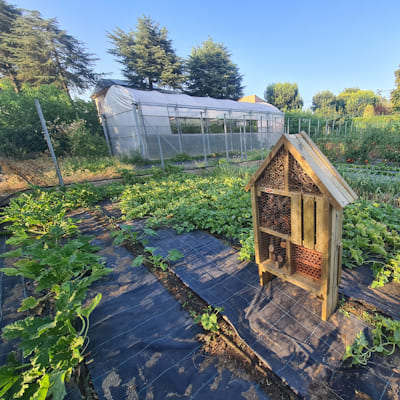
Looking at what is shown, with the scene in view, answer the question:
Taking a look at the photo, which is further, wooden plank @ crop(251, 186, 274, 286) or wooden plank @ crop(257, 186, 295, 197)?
wooden plank @ crop(251, 186, 274, 286)

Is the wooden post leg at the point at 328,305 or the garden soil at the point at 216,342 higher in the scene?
the wooden post leg at the point at 328,305

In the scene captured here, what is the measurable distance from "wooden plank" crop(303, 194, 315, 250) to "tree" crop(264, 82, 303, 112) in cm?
3446

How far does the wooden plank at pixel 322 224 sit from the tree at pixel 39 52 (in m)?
21.6

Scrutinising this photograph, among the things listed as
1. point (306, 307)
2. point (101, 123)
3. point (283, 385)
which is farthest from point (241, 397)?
point (101, 123)

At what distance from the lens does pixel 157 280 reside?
1.94 metres

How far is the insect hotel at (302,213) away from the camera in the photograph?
45.7 inches

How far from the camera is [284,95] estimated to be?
3080cm

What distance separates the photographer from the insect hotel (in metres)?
1.16

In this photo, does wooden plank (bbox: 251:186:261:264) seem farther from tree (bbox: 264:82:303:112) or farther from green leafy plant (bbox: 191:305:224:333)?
tree (bbox: 264:82:303:112)

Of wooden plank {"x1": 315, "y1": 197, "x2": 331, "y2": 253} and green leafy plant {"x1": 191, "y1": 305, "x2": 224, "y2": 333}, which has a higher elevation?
wooden plank {"x1": 315, "y1": 197, "x2": 331, "y2": 253}

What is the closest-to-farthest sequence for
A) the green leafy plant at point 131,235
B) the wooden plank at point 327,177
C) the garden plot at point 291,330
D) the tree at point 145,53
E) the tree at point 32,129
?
the garden plot at point 291,330 → the wooden plank at point 327,177 → the green leafy plant at point 131,235 → the tree at point 32,129 → the tree at point 145,53

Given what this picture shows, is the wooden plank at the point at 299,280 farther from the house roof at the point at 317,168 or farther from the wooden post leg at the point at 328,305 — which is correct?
the house roof at the point at 317,168

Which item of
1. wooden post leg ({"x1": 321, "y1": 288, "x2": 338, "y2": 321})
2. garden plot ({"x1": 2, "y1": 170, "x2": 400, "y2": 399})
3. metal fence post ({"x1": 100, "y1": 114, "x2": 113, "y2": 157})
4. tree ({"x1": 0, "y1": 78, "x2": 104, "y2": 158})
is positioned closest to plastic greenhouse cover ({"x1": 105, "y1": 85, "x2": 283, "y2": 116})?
metal fence post ({"x1": 100, "y1": 114, "x2": 113, "y2": 157})

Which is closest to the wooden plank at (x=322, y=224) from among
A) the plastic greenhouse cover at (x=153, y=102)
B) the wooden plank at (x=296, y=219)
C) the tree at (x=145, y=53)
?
the wooden plank at (x=296, y=219)
